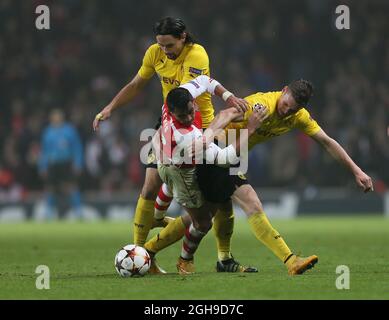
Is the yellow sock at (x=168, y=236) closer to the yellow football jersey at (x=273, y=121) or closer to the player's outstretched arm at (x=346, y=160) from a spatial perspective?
the yellow football jersey at (x=273, y=121)

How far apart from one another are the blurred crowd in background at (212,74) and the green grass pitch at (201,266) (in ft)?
11.3

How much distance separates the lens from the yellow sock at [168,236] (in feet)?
27.7

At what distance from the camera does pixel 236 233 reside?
567 inches

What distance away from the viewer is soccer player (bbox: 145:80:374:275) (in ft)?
25.8

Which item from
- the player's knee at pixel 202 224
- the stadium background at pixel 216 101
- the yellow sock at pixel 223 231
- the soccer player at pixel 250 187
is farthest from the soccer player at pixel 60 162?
the soccer player at pixel 250 187

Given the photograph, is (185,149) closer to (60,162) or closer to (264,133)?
(264,133)

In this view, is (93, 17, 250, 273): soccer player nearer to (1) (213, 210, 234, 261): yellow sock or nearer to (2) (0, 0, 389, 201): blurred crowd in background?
(1) (213, 210, 234, 261): yellow sock

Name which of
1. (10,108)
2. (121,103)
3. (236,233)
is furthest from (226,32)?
(121,103)

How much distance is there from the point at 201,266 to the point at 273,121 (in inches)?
65.1

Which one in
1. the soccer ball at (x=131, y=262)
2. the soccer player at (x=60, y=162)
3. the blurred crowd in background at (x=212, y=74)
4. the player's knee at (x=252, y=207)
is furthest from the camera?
the blurred crowd in background at (x=212, y=74)

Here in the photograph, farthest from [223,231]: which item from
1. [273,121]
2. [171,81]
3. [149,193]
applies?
[171,81]

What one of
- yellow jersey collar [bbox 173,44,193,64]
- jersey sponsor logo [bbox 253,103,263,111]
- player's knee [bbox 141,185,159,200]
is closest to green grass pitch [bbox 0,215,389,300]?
player's knee [bbox 141,185,159,200]
